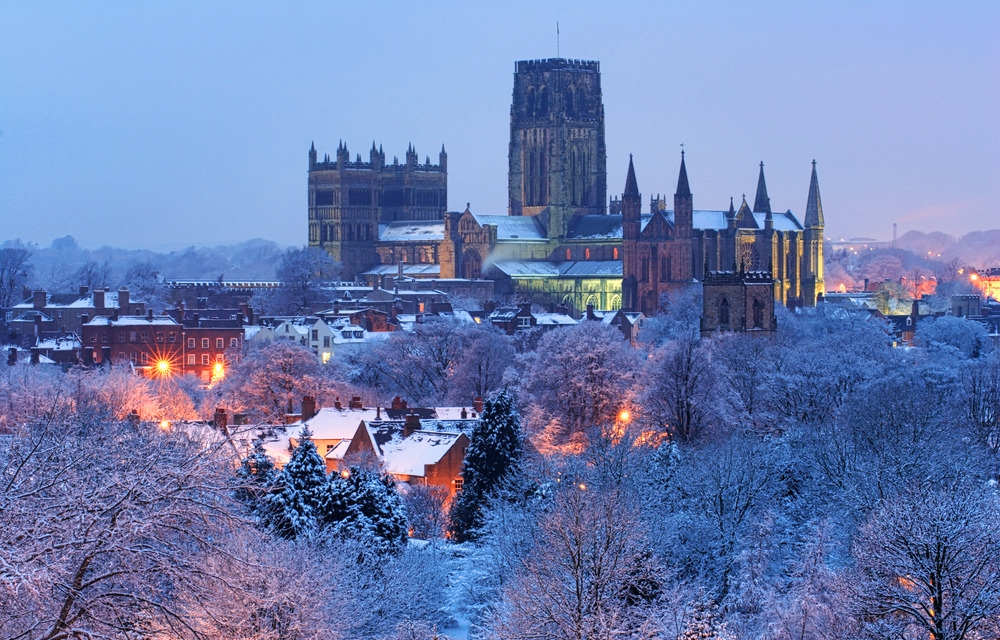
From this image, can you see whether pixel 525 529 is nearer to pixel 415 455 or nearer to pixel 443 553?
pixel 443 553

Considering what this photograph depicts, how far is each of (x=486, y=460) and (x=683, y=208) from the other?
79753 mm

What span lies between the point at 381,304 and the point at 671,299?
2157 cm

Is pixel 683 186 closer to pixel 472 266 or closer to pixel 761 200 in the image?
pixel 761 200

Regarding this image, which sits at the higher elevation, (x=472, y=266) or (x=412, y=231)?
(x=412, y=231)

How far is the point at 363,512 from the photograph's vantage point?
3341 cm

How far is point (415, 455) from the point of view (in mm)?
45562

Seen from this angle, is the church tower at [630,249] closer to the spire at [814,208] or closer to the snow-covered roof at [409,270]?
the spire at [814,208]

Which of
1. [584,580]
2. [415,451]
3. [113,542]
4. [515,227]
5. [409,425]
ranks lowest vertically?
[415,451]

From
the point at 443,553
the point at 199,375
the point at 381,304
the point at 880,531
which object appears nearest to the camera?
the point at 880,531

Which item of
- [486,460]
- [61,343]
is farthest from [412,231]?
[486,460]

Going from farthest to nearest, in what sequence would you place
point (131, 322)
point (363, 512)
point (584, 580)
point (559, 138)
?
point (559, 138) → point (131, 322) → point (363, 512) → point (584, 580)

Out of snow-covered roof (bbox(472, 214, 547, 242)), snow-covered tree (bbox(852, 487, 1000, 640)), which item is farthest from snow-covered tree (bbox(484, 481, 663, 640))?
snow-covered roof (bbox(472, 214, 547, 242))

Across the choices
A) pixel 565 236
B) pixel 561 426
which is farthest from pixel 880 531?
pixel 565 236

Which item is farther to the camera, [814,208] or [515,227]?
[515,227]
